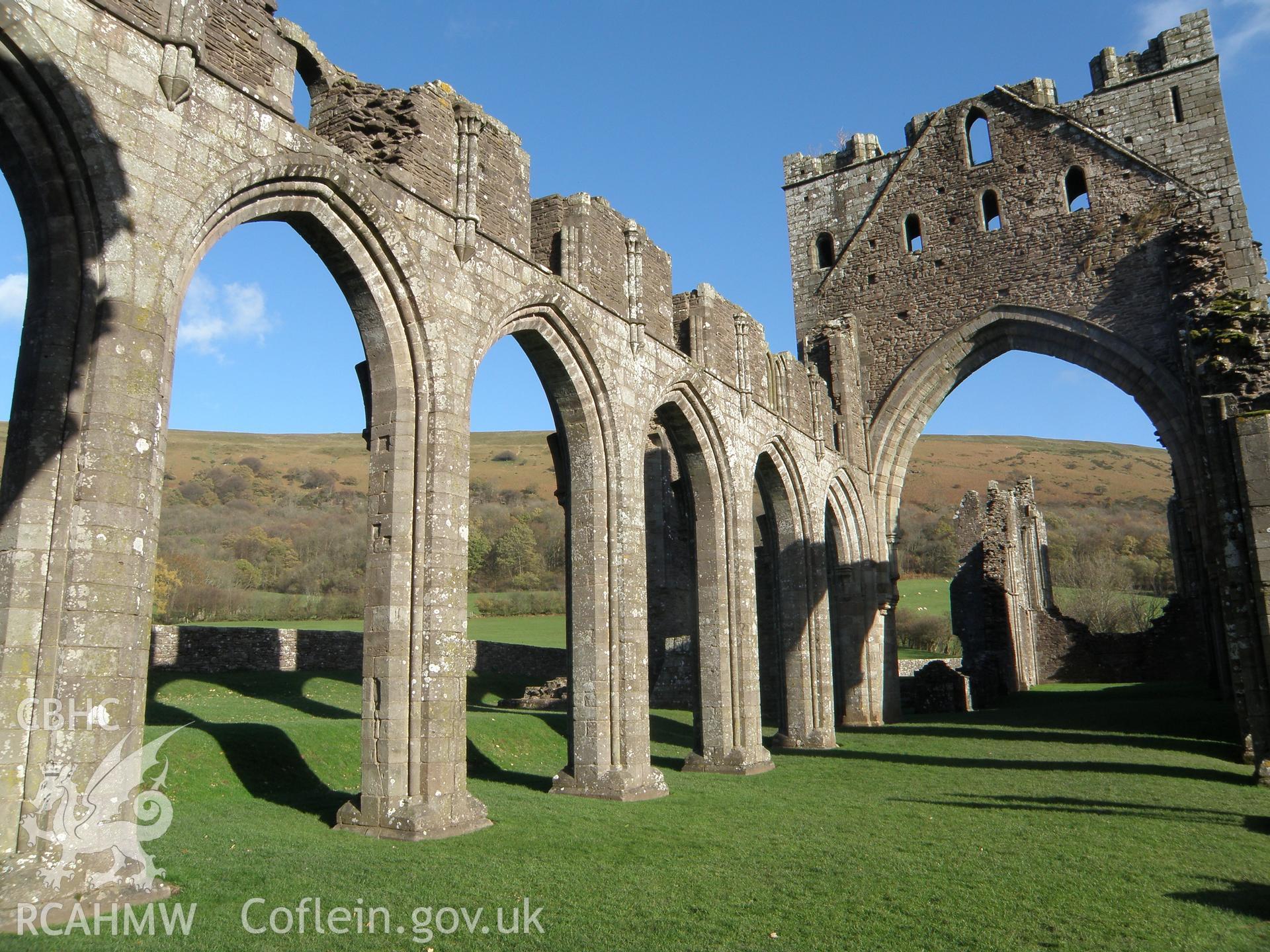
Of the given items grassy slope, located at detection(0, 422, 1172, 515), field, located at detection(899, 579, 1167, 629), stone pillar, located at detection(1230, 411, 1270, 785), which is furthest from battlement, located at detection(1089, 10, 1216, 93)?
grassy slope, located at detection(0, 422, 1172, 515)

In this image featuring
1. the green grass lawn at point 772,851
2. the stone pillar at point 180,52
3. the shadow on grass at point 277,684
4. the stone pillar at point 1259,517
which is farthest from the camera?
the shadow on grass at point 277,684

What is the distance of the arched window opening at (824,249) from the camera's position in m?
19.9

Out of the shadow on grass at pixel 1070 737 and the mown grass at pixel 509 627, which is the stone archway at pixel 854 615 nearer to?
the shadow on grass at pixel 1070 737

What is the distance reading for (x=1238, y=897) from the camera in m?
5.12

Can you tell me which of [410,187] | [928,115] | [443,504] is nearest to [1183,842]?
[443,504]

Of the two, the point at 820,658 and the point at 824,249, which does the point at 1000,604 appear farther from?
the point at 820,658

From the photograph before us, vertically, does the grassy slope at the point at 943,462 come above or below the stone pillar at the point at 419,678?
above

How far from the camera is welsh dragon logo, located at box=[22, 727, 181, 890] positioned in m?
4.33

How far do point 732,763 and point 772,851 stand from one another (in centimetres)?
437

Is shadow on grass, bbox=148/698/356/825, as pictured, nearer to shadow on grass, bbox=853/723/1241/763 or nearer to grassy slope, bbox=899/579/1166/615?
shadow on grass, bbox=853/723/1241/763

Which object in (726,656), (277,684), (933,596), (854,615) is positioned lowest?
(277,684)

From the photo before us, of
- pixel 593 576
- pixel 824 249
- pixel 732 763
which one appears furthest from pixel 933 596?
pixel 593 576

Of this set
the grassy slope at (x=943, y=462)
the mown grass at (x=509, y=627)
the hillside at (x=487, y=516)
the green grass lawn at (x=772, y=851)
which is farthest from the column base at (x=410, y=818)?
the grassy slope at (x=943, y=462)

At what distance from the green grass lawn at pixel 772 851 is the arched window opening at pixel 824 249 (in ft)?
36.4
